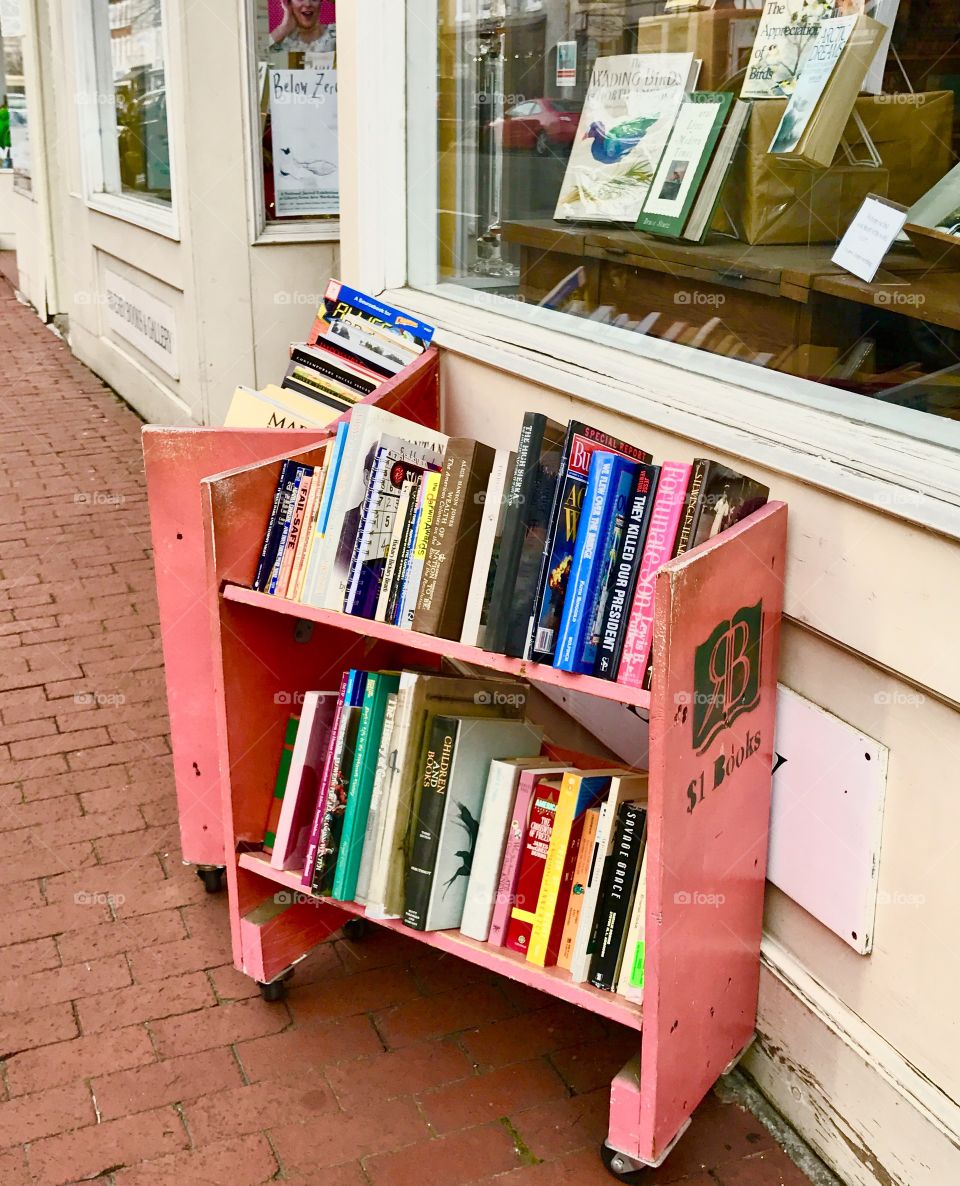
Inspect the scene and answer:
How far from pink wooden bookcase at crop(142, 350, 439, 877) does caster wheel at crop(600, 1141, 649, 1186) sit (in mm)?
1187

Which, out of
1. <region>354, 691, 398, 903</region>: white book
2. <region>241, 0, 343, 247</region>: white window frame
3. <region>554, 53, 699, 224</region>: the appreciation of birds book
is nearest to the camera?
<region>354, 691, 398, 903</region>: white book

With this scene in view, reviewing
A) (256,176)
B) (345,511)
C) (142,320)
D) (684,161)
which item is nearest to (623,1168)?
(345,511)

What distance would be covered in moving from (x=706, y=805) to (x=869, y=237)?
112 centimetres

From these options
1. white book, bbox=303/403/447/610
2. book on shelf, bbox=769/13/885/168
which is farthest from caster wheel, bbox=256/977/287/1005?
book on shelf, bbox=769/13/885/168

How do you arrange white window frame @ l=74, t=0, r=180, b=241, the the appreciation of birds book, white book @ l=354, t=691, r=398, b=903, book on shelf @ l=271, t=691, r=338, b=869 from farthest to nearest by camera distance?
white window frame @ l=74, t=0, r=180, b=241, the the appreciation of birds book, book on shelf @ l=271, t=691, r=338, b=869, white book @ l=354, t=691, r=398, b=903

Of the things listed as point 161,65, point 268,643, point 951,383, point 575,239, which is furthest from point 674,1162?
point 161,65

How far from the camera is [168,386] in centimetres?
679

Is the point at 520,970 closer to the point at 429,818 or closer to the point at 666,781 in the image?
the point at 429,818

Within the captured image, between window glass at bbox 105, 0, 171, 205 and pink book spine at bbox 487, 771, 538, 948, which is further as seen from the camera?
window glass at bbox 105, 0, 171, 205

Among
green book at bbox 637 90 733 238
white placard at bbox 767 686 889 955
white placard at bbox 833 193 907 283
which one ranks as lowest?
white placard at bbox 767 686 889 955

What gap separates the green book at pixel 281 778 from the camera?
106 inches

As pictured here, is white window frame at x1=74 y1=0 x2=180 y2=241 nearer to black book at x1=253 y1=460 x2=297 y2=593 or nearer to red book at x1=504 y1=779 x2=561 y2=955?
black book at x1=253 y1=460 x2=297 y2=593

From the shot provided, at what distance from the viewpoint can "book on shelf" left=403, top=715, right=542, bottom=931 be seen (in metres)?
2.34

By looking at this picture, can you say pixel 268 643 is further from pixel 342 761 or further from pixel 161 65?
pixel 161 65
